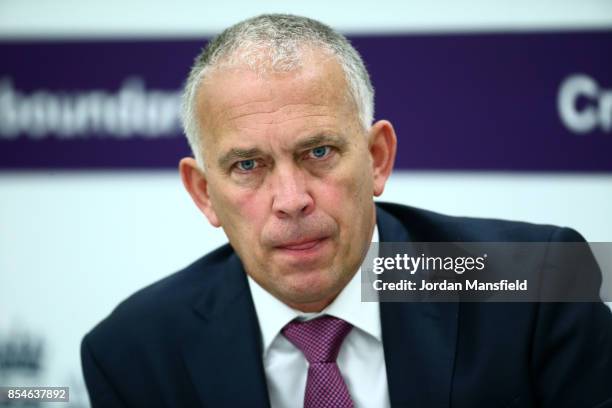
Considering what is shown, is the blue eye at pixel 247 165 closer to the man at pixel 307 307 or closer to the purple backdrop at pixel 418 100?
the man at pixel 307 307

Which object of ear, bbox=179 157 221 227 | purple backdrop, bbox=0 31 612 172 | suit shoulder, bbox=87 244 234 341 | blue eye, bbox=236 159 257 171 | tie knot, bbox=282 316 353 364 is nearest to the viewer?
blue eye, bbox=236 159 257 171

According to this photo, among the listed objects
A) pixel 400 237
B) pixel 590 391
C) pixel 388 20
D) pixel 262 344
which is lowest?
pixel 590 391

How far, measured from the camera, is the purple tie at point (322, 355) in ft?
6.14

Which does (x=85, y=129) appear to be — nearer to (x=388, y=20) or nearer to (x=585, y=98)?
(x=388, y=20)

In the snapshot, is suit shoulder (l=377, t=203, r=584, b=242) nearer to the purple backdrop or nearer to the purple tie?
the purple tie

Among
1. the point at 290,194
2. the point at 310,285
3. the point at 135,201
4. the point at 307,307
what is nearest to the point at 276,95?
the point at 290,194

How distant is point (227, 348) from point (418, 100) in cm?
135

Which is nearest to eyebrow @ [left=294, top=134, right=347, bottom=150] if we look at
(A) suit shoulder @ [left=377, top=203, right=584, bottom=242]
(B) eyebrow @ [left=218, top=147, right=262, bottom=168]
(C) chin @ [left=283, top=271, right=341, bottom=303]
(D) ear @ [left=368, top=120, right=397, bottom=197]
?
(B) eyebrow @ [left=218, top=147, right=262, bottom=168]

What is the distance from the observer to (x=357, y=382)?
6.39ft

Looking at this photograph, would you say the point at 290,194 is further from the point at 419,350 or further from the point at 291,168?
the point at 419,350

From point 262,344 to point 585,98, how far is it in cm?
161

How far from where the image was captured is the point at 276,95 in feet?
5.75

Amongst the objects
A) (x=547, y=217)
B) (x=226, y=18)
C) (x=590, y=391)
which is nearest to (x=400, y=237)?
(x=590, y=391)

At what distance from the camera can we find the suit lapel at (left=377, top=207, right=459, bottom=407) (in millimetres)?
1871
